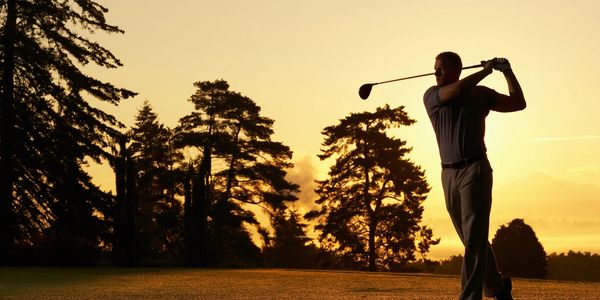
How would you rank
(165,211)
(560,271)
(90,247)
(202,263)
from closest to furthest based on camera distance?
(90,247) → (202,263) → (560,271) → (165,211)

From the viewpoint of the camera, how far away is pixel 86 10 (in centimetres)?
3822

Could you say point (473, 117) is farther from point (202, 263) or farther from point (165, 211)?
point (165, 211)

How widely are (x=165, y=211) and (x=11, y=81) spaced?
19.2m

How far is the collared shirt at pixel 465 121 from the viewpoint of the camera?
25.3 feet

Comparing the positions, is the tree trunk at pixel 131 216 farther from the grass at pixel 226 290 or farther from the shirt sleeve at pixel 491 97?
the shirt sleeve at pixel 491 97

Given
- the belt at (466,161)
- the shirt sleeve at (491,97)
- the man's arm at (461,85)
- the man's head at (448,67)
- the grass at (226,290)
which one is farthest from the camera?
the grass at (226,290)

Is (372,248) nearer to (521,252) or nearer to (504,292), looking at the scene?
(521,252)

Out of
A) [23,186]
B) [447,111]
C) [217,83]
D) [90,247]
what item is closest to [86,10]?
[23,186]

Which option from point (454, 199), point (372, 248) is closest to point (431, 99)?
point (454, 199)

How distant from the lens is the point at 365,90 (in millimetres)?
10422

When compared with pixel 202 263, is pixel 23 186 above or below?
above

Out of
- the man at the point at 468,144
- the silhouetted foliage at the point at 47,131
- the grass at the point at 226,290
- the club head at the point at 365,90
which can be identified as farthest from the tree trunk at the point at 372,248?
the man at the point at 468,144

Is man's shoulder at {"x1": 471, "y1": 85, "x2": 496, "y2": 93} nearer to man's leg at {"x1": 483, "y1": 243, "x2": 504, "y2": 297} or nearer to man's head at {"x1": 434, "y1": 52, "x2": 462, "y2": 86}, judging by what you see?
man's head at {"x1": 434, "y1": 52, "x2": 462, "y2": 86}

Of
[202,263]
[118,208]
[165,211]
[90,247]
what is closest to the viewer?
[90,247]
